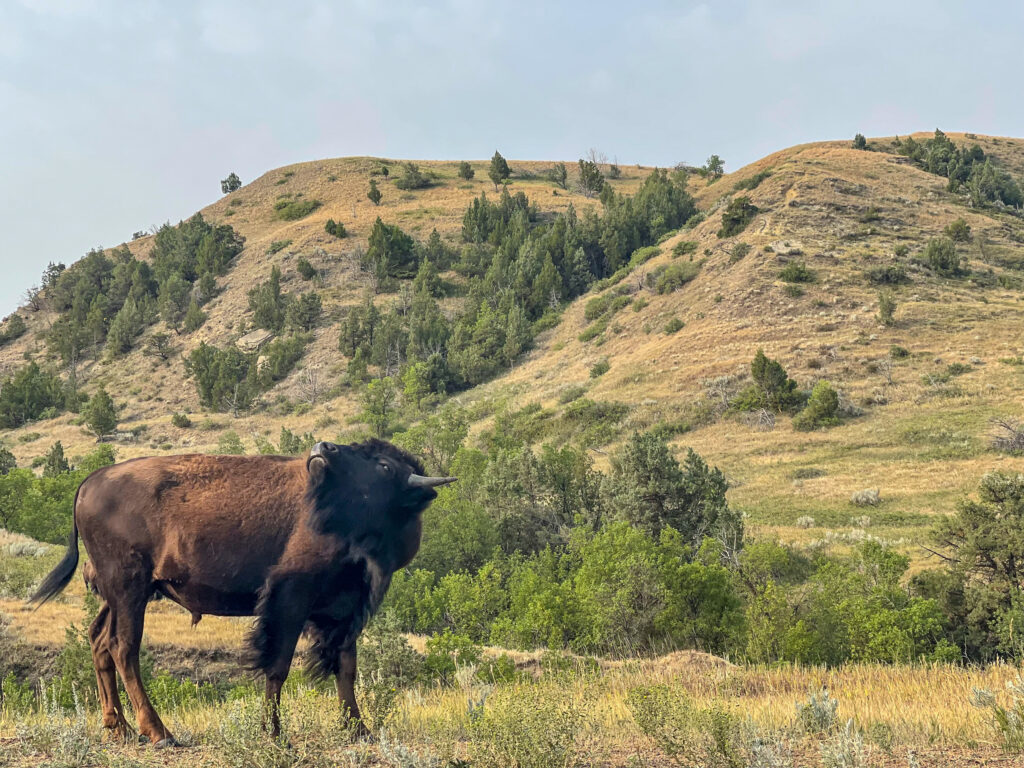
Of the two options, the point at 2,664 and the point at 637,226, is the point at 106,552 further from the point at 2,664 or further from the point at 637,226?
the point at 637,226

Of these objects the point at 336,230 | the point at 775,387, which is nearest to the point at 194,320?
the point at 336,230

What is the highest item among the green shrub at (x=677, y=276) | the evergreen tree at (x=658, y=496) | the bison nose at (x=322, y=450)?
the green shrub at (x=677, y=276)

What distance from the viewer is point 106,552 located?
559 centimetres

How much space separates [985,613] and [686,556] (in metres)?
7.21

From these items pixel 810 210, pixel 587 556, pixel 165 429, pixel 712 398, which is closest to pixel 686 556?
pixel 587 556

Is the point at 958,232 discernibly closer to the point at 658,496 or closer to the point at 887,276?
the point at 887,276

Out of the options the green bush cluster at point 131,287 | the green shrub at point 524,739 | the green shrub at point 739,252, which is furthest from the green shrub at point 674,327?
the green bush cluster at point 131,287

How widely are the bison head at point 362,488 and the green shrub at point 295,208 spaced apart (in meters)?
100

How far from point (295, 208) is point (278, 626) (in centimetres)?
10351

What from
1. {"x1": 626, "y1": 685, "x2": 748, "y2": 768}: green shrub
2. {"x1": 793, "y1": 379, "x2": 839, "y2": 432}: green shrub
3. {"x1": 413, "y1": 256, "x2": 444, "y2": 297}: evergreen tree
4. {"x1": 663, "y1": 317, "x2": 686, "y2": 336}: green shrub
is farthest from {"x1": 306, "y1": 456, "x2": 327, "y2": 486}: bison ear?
{"x1": 413, "y1": 256, "x2": 444, "y2": 297}: evergreen tree

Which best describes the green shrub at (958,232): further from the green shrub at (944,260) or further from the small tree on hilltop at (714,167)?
the small tree on hilltop at (714,167)

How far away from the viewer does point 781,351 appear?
45625 millimetres

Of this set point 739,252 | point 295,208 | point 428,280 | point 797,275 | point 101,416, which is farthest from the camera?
point 295,208

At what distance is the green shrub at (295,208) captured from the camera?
9975 cm
